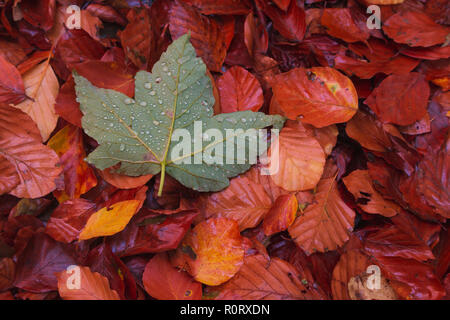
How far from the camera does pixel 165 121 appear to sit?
663mm

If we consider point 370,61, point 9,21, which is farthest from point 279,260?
point 9,21

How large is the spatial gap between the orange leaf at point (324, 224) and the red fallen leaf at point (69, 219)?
40 centimetres

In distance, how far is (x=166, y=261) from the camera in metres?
0.67

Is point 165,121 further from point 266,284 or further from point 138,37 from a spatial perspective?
point 266,284

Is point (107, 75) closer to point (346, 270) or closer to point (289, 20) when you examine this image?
point (289, 20)

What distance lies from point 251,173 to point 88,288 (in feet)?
1.18

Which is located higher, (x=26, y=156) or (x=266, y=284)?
(x=26, y=156)

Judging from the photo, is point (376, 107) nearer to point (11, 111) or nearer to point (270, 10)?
point (270, 10)

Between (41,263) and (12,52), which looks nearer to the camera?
(41,263)

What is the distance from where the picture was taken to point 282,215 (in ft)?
2.26

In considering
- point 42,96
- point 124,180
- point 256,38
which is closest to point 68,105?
point 42,96

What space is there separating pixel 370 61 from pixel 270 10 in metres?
0.24

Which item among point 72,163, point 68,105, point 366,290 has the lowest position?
point 366,290

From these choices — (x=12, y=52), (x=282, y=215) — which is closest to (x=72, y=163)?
(x=12, y=52)
